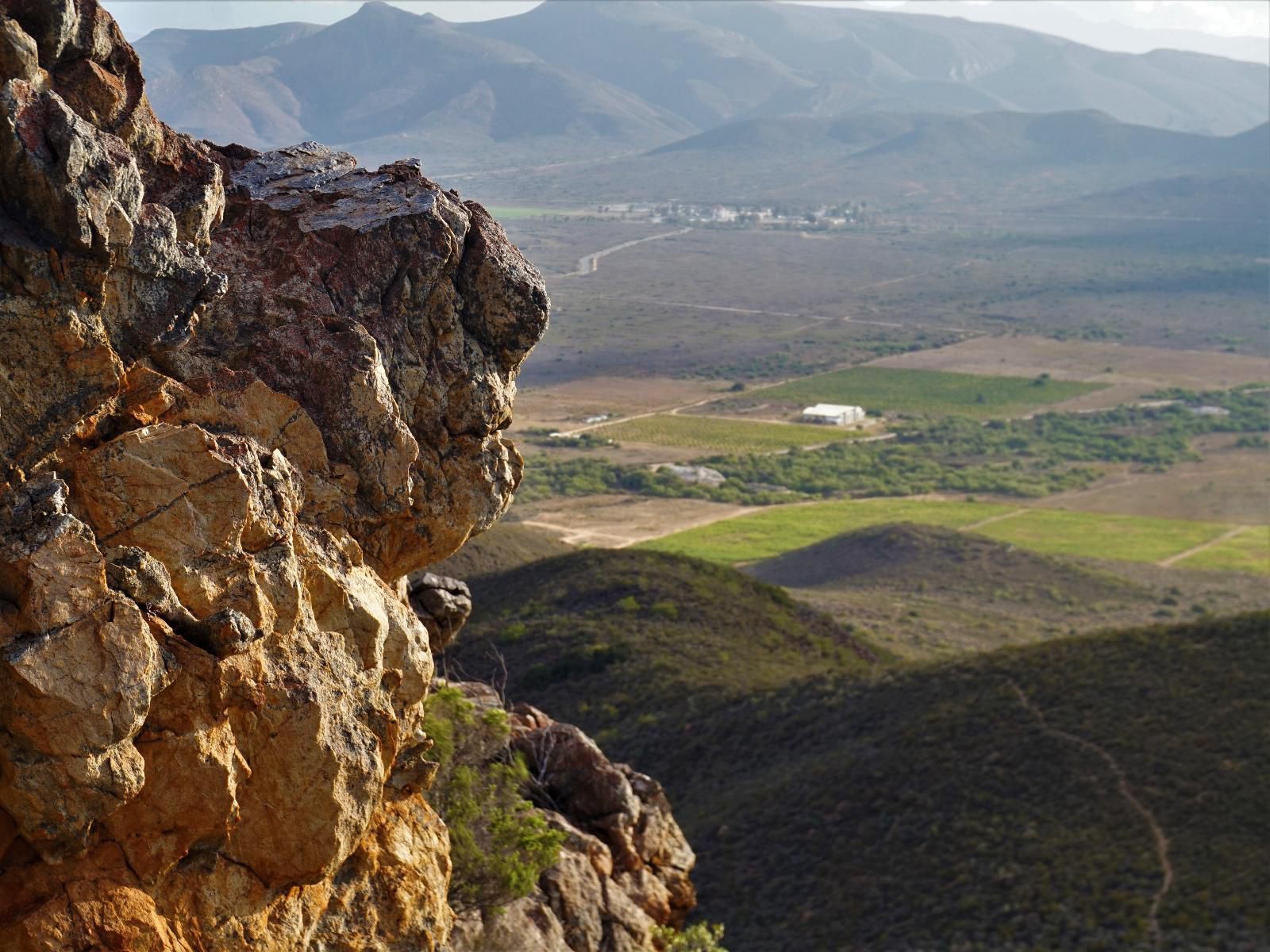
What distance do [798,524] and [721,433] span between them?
31.7 meters

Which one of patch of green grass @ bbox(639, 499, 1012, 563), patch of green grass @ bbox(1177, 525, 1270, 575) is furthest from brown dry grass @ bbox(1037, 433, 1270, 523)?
patch of green grass @ bbox(639, 499, 1012, 563)

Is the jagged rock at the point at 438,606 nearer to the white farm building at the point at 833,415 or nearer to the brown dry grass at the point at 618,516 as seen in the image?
the brown dry grass at the point at 618,516

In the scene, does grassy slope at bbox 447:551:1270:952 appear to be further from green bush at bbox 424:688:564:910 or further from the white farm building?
the white farm building

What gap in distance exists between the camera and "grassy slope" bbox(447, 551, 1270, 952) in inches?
1182

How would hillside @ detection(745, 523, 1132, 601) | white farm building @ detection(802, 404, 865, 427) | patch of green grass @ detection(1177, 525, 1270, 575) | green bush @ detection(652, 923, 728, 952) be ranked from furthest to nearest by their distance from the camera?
white farm building @ detection(802, 404, 865, 427), patch of green grass @ detection(1177, 525, 1270, 575), hillside @ detection(745, 523, 1132, 601), green bush @ detection(652, 923, 728, 952)

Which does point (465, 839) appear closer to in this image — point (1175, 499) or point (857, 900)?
point (857, 900)

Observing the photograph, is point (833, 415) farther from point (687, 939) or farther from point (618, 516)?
point (687, 939)

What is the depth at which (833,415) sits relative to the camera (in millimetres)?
136750

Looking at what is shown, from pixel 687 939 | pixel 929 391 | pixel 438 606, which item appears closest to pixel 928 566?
pixel 687 939

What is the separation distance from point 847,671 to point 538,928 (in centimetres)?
2776

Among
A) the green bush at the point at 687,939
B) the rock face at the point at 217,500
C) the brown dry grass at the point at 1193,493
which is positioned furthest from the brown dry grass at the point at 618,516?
the rock face at the point at 217,500

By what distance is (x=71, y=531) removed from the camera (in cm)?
1076

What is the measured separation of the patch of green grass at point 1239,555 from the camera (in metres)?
86.9

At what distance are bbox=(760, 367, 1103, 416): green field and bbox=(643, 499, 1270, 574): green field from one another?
1549 inches
